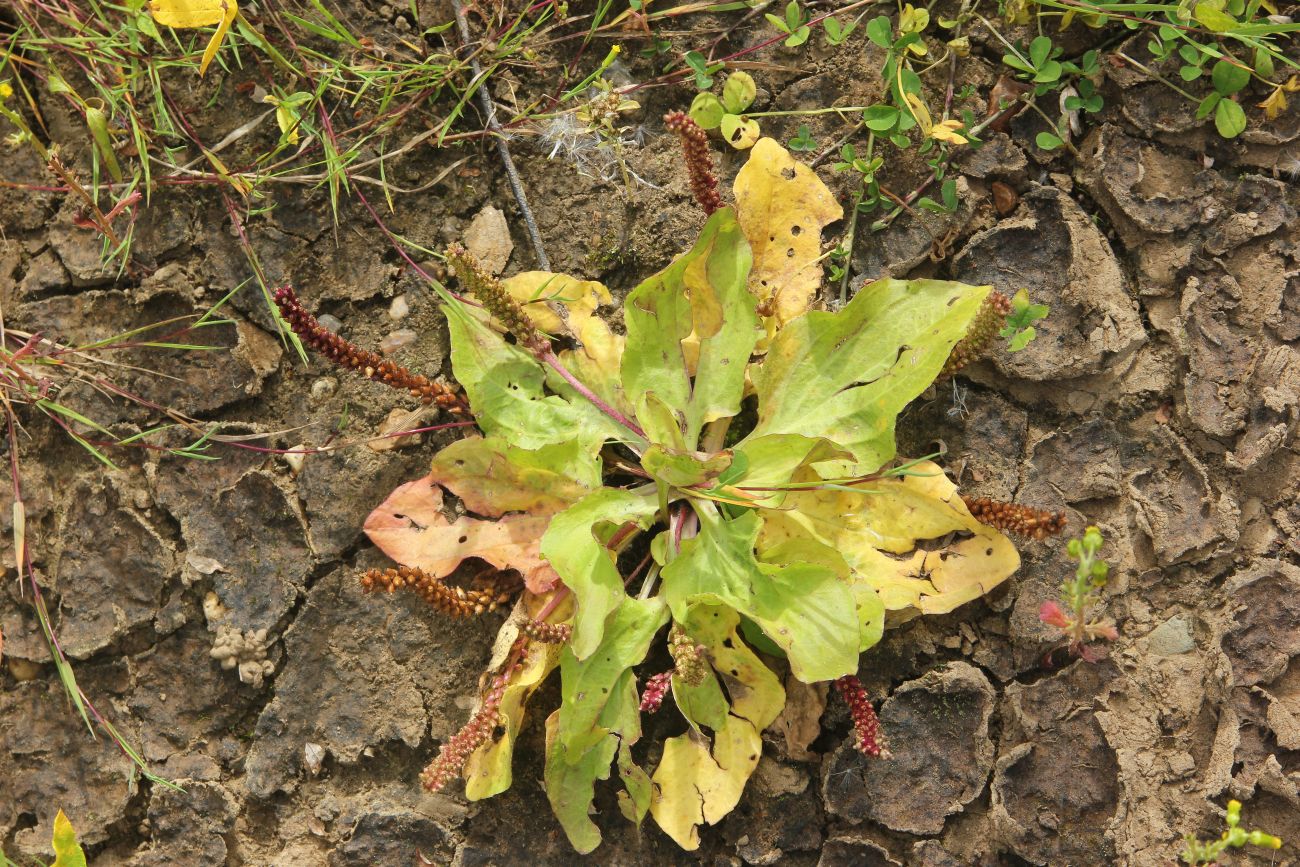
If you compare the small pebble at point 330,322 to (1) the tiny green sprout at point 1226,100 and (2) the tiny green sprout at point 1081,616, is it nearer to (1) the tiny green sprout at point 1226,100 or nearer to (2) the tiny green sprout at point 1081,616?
(2) the tiny green sprout at point 1081,616

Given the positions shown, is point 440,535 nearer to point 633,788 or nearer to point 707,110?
point 633,788

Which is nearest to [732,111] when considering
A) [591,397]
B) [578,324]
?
[578,324]

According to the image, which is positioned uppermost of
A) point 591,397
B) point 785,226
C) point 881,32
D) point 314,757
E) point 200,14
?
point 200,14

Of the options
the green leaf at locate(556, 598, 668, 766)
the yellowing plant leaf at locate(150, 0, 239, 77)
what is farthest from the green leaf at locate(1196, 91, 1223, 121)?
the yellowing plant leaf at locate(150, 0, 239, 77)

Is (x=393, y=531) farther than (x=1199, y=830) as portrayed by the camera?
Yes

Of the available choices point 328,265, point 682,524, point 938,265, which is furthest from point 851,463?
point 328,265

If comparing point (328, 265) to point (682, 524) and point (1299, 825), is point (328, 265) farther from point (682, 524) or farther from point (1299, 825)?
point (1299, 825)

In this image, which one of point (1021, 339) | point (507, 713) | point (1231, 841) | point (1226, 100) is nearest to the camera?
point (1231, 841)
